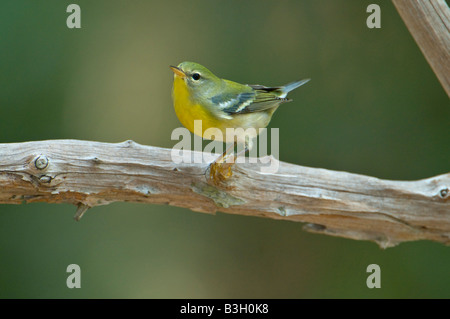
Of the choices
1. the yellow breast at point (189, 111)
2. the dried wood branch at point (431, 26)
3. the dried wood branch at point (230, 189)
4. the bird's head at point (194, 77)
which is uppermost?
the dried wood branch at point (431, 26)

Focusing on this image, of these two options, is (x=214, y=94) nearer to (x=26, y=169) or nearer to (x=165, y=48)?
(x=26, y=169)

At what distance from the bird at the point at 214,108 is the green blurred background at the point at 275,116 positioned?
1.75 meters

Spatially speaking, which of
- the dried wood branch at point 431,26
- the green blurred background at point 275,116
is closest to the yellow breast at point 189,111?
the dried wood branch at point 431,26

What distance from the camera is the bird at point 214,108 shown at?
235cm

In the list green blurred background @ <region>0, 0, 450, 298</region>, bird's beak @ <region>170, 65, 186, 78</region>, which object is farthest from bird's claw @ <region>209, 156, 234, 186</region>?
green blurred background @ <region>0, 0, 450, 298</region>

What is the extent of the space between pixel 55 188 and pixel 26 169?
0.17 m

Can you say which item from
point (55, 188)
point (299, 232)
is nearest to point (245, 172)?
point (55, 188)

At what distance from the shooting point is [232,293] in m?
4.26

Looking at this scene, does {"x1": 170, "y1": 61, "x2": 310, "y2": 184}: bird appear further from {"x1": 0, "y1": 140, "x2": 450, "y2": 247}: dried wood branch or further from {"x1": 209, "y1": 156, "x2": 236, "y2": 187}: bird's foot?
{"x1": 0, "y1": 140, "x2": 450, "y2": 247}: dried wood branch

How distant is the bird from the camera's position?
235cm

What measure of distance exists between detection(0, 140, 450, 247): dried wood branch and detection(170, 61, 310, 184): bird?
17 centimetres

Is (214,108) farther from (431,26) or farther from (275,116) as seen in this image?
(275,116)

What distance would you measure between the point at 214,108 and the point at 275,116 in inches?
78.4

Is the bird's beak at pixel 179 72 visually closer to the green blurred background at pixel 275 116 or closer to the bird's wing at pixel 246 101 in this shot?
the bird's wing at pixel 246 101
